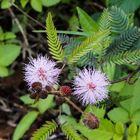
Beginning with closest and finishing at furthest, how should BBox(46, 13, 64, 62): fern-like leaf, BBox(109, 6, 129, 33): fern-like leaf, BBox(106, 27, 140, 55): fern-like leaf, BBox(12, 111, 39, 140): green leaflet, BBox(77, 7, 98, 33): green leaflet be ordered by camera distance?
BBox(46, 13, 64, 62): fern-like leaf → BBox(106, 27, 140, 55): fern-like leaf → BBox(109, 6, 129, 33): fern-like leaf → BBox(77, 7, 98, 33): green leaflet → BBox(12, 111, 39, 140): green leaflet

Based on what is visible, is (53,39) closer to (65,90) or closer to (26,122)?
(65,90)

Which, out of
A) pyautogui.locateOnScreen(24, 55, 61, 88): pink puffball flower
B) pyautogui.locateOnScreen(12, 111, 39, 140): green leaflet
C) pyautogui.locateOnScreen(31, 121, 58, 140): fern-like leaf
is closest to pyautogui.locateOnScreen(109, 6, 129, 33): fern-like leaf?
pyautogui.locateOnScreen(24, 55, 61, 88): pink puffball flower

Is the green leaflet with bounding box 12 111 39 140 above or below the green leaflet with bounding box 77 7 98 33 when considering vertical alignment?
below

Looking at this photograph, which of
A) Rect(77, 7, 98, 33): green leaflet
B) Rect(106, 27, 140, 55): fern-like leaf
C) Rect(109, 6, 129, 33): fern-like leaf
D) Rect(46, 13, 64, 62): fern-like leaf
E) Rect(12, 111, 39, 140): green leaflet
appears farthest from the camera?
Rect(12, 111, 39, 140): green leaflet

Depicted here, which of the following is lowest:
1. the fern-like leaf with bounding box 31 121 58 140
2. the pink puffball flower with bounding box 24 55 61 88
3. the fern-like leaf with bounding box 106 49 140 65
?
the fern-like leaf with bounding box 31 121 58 140

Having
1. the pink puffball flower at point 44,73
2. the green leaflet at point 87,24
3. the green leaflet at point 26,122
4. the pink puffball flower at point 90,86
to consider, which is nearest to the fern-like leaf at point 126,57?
the pink puffball flower at point 90,86

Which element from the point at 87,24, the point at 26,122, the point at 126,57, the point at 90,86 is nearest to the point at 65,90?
the point at 90,86

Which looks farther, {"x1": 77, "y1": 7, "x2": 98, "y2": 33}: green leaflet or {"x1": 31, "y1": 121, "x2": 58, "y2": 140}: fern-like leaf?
{"x1": 77, "y1": 7, "x2": 98, "y2": 33}: green leaflet

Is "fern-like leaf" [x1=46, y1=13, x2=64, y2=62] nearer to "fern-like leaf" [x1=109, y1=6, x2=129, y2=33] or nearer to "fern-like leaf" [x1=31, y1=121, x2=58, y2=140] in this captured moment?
"fern-like leaf" [x1=31, y1=121, x2=58, y2=140]

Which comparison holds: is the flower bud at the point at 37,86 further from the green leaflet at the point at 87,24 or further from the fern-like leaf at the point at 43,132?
the green leaflet at the point at 87,24
